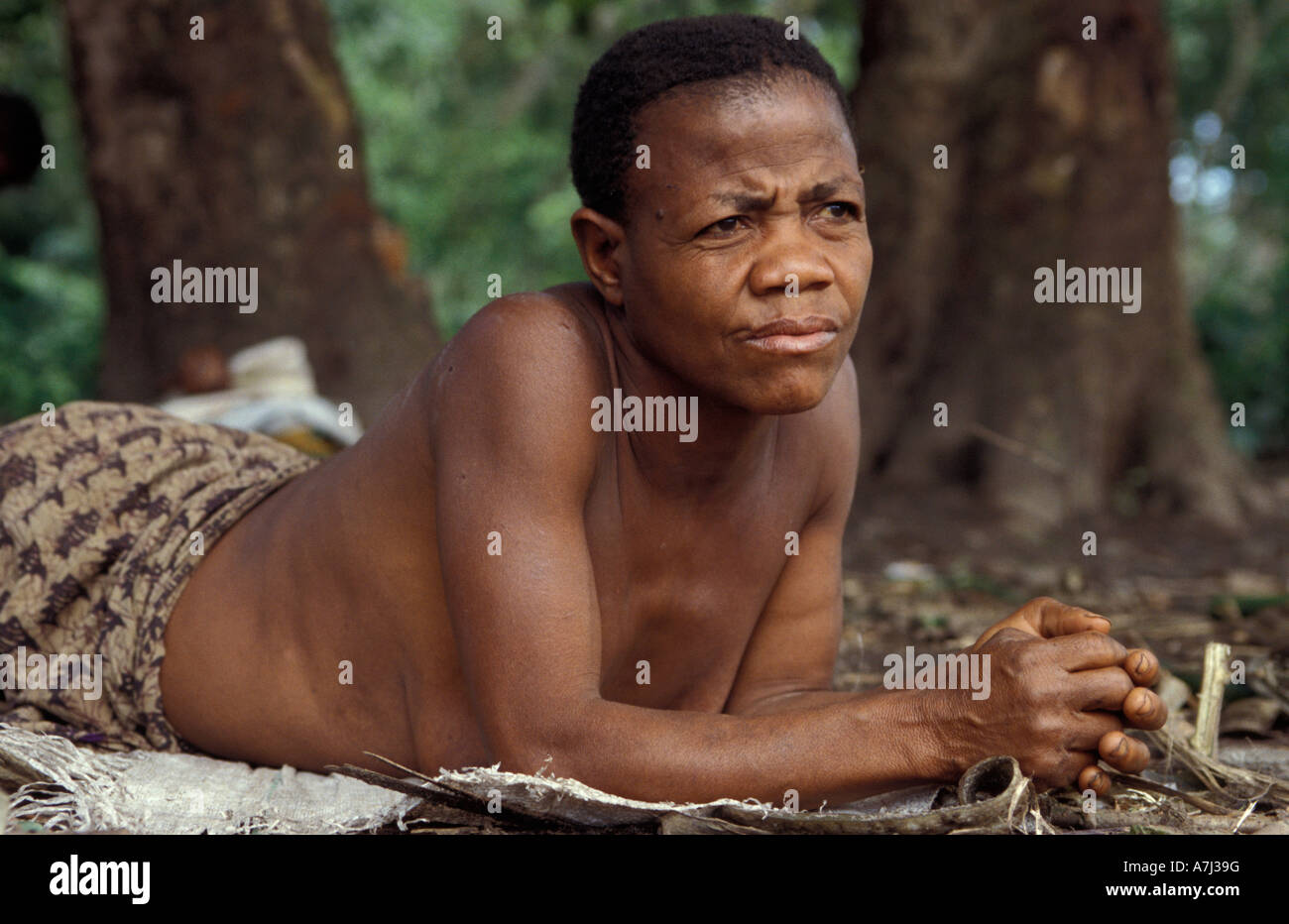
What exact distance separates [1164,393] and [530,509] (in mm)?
4840

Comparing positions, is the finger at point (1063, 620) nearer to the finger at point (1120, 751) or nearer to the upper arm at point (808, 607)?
the finger at point (1120, 751)

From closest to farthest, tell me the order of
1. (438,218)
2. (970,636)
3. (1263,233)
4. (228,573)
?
(228,573)
(970,636)
(438,218)
(1263,233)

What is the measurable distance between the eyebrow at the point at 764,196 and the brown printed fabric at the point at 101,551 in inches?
54.3

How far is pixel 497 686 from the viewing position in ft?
6.90

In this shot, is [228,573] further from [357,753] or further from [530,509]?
[530,509]

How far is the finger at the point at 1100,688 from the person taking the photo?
2014 millimetres

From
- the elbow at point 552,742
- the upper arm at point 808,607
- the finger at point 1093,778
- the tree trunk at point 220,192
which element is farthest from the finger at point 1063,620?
the tree trunk at point 220,192

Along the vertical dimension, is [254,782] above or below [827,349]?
below

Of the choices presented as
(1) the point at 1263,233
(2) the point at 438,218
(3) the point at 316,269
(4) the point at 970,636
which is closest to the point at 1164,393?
(4) the point at 970,636

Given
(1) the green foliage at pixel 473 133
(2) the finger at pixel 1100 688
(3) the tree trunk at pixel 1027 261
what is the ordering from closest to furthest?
(2) the finger at pixel 1100 688 → (3) the tree trunk at pixel 1027 261 → (1) the green foliage at pixel 473 133

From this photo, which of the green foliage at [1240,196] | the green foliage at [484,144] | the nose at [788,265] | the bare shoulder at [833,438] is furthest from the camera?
the green foliage at [484,144]

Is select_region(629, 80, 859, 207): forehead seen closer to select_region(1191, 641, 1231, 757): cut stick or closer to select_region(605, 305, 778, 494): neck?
select_region(605, 305, 778, 494): neck

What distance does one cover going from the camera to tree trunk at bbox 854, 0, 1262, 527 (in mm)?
6031

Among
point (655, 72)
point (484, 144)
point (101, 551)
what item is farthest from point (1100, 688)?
point (484, 144)
